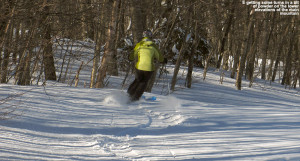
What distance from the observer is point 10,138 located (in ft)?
16.5

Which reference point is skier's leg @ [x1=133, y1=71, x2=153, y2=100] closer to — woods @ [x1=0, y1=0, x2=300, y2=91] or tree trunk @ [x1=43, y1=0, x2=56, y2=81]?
woods @ [x1=0, y1=0, x2=300, y2=91]

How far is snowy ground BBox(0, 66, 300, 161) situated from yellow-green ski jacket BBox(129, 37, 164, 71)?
3.25ft

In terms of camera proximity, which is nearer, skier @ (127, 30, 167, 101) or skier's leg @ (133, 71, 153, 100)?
skier @ (127, 30, 167, 101)

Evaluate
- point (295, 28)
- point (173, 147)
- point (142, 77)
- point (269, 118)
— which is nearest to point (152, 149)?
point (173, 147)

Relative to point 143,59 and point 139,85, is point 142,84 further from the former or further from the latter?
point 143,59

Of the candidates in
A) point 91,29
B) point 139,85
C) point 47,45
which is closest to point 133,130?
point 139,85

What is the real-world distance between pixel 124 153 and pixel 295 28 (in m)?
29.8

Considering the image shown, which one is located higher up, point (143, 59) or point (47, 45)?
point (47, 45)

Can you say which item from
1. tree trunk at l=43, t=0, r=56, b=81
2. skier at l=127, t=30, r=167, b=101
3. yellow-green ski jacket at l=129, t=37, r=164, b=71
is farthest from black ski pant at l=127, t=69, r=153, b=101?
tree trunk at l=43, t=0, r=56, b=81

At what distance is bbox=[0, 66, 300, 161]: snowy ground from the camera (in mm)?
4836

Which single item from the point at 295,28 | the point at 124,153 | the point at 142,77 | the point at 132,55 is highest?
the point at 295,28

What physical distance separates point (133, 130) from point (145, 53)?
321 centimetres

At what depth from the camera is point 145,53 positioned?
918 centimetres

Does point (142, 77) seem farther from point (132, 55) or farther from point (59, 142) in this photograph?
point (59, 142)
